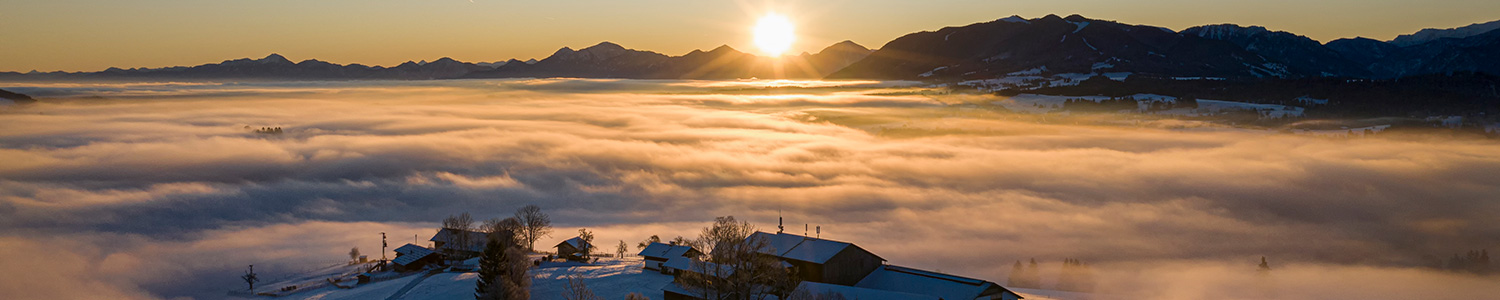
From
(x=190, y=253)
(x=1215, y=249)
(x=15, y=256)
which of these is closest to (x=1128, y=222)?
(x=1215, y=249)

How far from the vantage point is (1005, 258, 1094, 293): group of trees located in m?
84.6

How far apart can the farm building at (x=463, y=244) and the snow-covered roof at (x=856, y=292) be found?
45544mm

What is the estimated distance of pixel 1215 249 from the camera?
130 metres

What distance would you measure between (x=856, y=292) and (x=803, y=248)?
604 cm

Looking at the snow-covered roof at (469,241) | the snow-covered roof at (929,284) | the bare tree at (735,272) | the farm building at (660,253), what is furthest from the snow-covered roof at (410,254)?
the snow-covered roof at (929,284)

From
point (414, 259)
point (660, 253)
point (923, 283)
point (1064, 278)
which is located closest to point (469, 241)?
point (414, 259)

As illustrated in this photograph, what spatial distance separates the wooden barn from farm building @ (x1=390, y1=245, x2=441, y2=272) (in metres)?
39.8

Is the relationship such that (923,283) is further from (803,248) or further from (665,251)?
(665,251)

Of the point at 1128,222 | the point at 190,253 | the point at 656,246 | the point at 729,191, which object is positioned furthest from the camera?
the point at 729,191

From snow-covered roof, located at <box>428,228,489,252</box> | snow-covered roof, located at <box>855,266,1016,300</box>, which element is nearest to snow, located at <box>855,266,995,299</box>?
snow-covered roof, located at <box>855,266,1016,300</box>

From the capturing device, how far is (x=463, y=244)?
8319 cm

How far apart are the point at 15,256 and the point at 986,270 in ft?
457

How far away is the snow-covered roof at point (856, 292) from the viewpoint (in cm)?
4419

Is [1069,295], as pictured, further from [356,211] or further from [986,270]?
[356,211]
